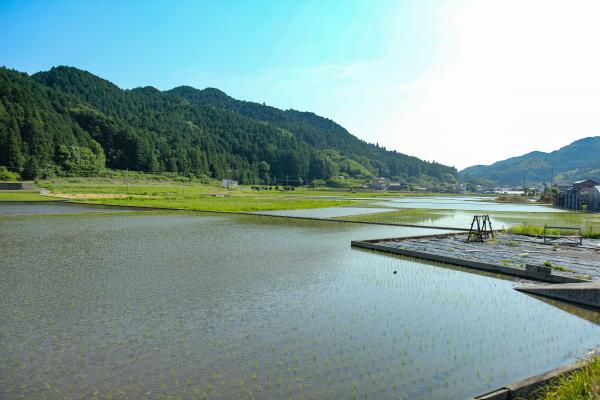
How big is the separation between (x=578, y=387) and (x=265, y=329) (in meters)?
7.02

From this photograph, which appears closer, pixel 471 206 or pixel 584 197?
pixel 584 197

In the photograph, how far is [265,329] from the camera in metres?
11.2

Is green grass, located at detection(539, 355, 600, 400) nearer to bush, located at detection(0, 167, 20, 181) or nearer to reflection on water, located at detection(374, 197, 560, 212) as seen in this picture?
reflection on water, located at detection(374, 197, 560, 212)

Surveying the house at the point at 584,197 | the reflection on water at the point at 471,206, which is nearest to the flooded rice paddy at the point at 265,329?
the reflection on water at the point at 471,206

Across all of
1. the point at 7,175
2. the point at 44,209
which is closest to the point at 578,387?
the point at 44,209

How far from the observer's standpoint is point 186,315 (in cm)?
1225

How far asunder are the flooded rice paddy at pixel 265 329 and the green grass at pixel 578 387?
1.24 m

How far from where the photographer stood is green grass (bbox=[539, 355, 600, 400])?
261 inches

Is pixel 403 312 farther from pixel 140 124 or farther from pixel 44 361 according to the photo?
pixel 140 124

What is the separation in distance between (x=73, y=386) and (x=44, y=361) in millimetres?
1597

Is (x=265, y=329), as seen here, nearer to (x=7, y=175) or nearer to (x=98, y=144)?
(x=7, y=175)

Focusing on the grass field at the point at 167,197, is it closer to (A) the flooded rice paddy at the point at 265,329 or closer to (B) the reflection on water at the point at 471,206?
(B) the reflection on water at the point at 471,206

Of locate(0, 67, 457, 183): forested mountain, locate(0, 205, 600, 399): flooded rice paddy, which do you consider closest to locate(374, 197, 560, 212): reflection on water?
locate(0, 205, 600, 399): flooded rice paddy

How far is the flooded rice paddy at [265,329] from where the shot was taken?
8.27m
